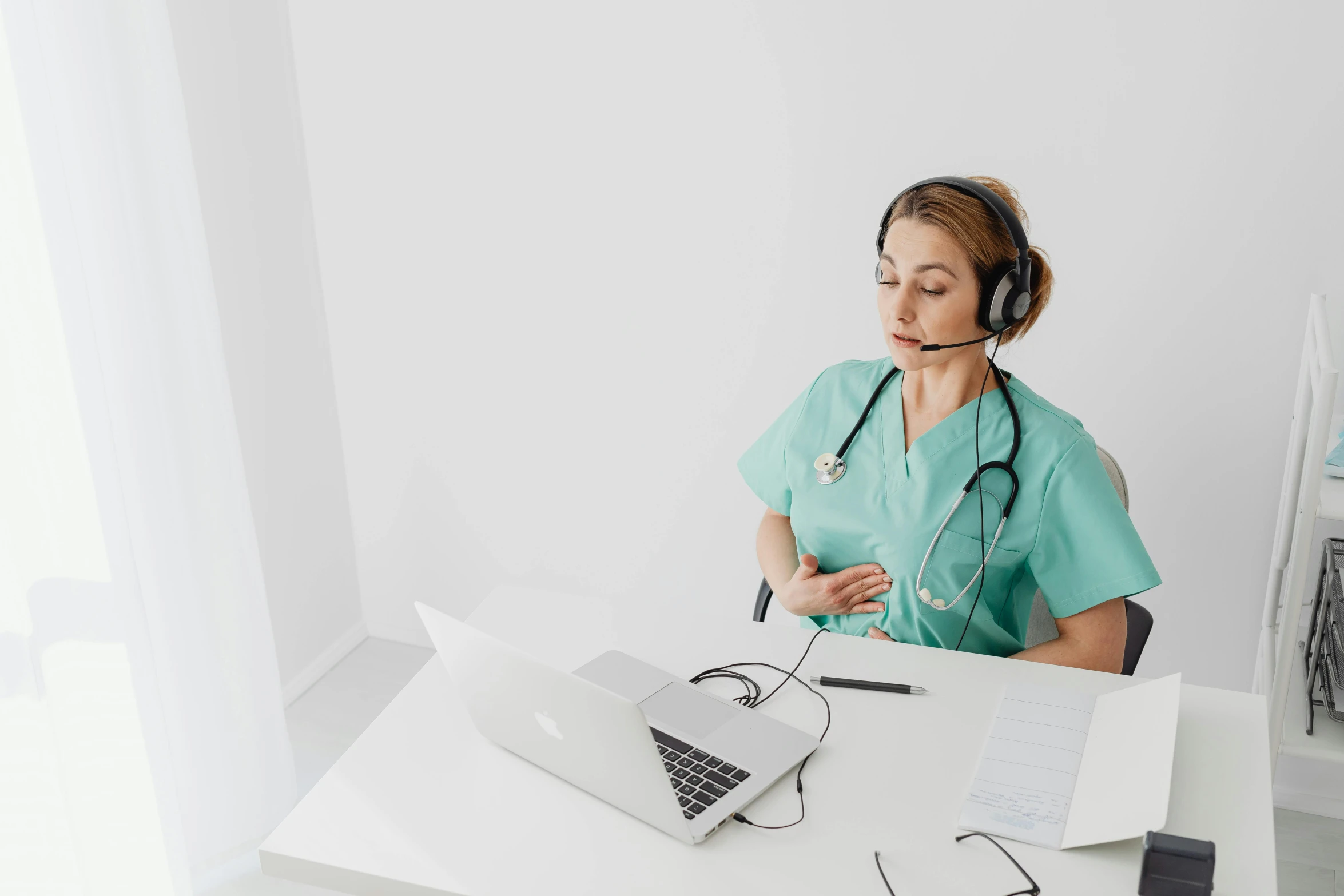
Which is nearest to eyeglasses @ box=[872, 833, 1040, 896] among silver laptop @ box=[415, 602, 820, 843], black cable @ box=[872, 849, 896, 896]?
black cable @ box=[872, 849, 896, 896]

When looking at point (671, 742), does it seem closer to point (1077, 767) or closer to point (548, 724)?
point (548, 724)

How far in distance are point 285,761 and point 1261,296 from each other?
2091 mm

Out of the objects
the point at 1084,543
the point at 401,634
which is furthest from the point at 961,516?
the point at 401,634

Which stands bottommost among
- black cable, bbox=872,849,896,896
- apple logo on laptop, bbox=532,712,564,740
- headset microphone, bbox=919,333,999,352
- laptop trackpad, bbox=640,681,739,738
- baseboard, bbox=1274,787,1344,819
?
baseboard, bbox=1274,787,1344,819

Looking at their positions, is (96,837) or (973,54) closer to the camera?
(96,837)

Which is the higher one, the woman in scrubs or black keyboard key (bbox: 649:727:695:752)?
the woman in scrubs

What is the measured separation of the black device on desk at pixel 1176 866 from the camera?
927 millimetres

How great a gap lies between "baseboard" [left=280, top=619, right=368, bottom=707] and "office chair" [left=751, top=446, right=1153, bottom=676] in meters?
1.42

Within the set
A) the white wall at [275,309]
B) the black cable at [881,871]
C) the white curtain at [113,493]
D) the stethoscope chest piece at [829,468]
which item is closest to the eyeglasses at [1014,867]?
the black cable at [881,871]

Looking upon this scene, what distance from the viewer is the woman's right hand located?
152 cm

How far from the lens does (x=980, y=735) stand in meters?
1.20

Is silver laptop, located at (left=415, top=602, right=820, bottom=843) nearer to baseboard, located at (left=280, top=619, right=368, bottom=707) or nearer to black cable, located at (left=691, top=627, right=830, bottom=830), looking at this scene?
black cable, located at (left=691, top=627, right=830, bottom=830)

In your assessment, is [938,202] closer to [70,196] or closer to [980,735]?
[980,735]

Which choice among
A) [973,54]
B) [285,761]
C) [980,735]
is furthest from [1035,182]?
[285,761]
